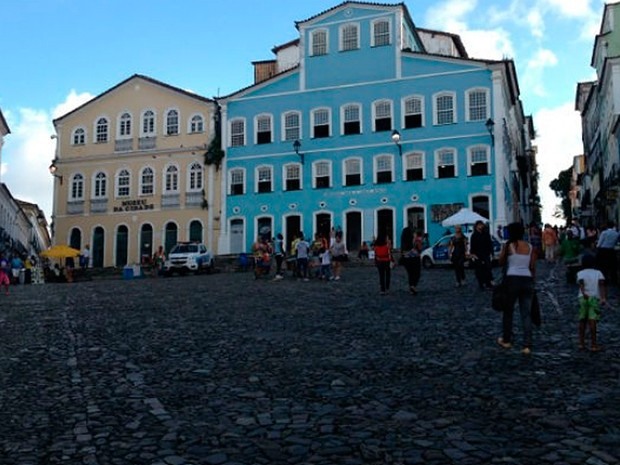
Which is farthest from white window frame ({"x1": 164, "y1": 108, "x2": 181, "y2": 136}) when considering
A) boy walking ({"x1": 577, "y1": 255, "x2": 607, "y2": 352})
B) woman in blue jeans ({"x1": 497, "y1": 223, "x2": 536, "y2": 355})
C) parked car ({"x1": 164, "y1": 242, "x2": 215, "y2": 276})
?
boy walking ({"x1": 577, "y1": 255, "x2": 607, "y2": 352})

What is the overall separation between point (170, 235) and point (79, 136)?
391 inches

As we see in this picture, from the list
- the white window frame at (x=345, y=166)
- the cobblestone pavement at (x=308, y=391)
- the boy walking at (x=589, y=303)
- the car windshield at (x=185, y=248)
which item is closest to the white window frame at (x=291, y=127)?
the white window frame at (x=345, y=166)

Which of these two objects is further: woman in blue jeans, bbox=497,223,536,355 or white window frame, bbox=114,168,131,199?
Answer: white window frame, bbox=114,168,131,199

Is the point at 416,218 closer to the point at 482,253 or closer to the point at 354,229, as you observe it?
the point at 354,229

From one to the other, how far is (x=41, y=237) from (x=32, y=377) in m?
110

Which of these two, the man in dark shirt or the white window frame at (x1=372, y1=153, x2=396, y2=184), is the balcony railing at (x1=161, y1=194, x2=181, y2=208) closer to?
the white window frame at (x1=372, y1=153, x2=396, y2=184)

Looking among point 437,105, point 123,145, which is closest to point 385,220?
point 437,105

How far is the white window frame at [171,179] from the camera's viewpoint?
4375 cm

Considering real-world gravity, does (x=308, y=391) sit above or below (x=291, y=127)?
below

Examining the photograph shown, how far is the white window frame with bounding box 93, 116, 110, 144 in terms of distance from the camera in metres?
45.9

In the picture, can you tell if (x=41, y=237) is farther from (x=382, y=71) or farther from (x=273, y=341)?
(x=273, y=341)

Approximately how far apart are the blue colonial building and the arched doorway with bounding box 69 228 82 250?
10380 mm

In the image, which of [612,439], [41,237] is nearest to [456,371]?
[612,439]

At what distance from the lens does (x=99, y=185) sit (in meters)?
45.4
